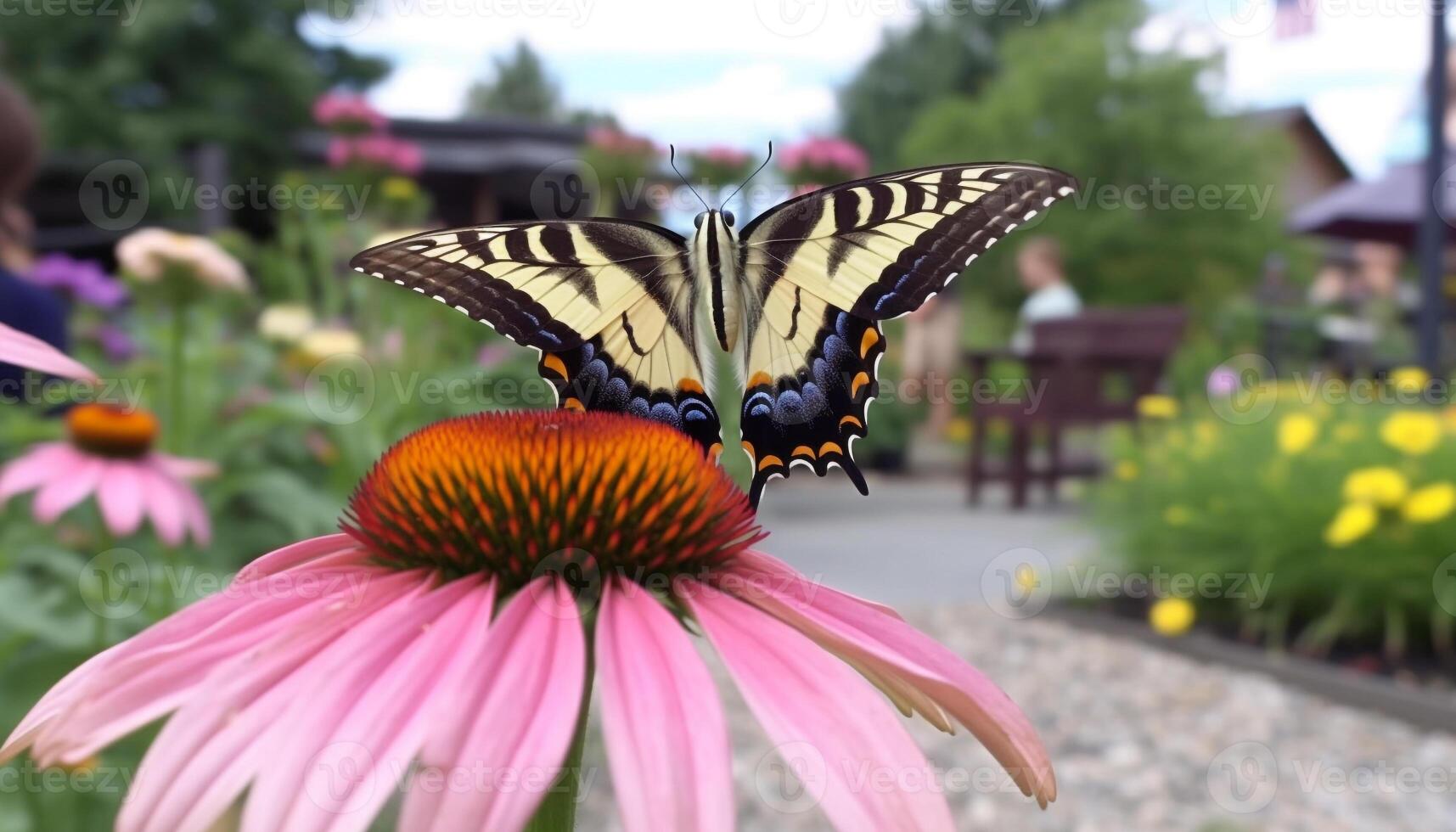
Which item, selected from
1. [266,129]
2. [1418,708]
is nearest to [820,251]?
[1418,708]

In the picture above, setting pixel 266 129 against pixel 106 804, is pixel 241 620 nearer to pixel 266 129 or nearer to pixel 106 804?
pixel 106 804

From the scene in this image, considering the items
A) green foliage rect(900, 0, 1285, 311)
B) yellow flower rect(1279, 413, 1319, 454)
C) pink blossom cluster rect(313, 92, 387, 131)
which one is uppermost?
green foliage rect(900, 0, 1285, 311)

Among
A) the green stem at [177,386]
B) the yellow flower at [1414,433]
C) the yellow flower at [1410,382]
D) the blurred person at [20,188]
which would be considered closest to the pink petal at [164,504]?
the green stem at [177,386]

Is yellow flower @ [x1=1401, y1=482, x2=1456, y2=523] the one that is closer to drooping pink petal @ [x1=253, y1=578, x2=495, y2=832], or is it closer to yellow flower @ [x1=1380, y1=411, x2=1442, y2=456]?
yellow flower @ [x1=1380, y1=411, x2=1442, y2=456]

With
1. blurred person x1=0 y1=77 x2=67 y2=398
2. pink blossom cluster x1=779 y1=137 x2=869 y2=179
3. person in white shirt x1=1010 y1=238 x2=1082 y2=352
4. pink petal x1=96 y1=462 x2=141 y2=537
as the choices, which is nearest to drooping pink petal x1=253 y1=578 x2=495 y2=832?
pink petal x1=96 y1=462 x2=141 y2=537

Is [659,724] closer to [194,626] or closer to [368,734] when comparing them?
[368,734]

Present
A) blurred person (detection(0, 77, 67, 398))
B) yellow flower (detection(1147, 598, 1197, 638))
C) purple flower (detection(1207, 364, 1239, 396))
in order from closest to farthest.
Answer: blurred person (detection(0, 77, 67, 398)), yellow flower (detection(1147, 598, 1197, 638)), purple flower (detection(1207, 364, 1239, 396))
